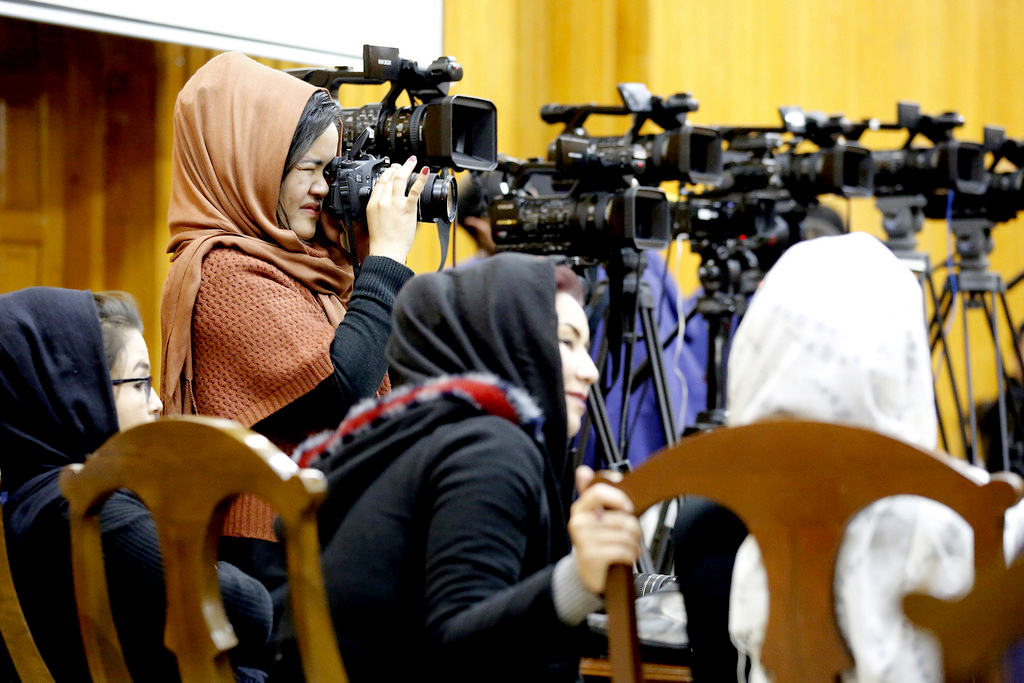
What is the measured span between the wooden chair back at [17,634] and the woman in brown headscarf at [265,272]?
Result: 36 cm

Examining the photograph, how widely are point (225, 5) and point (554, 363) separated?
6.79ft

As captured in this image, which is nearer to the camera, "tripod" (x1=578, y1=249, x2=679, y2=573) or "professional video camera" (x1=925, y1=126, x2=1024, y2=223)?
"tripod" (x1=578, y1=249, x2=679, y2=573)

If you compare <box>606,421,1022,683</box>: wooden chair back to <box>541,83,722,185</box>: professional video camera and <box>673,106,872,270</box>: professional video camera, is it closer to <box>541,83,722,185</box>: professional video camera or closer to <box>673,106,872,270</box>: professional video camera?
<box>541,83,722,185</box>: professional video camera

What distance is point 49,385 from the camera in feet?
4.77

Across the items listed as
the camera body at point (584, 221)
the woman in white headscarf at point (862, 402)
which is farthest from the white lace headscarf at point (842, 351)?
the camera body at point (584, 221)

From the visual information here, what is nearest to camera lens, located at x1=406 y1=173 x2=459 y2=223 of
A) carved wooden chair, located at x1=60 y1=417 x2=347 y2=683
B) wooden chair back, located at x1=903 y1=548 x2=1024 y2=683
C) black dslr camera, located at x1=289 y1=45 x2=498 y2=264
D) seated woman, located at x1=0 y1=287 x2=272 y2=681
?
black dslr camera, located at x1=289 y1=45 x2=498 y2=264

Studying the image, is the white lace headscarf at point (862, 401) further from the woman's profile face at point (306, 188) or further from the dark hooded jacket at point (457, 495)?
the woman's profile face at point (306, 188)

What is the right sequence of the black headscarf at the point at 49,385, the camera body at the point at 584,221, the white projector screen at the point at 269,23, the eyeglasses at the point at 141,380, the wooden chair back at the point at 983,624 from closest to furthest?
1. the wooden chair back at the point at 983,624
2. the black headscarf at the point at 49,385
3. the eyeglasses at the point at 141,380
4. the camera body at the point at 584,221
5. the white projector screen at the point at 269,23

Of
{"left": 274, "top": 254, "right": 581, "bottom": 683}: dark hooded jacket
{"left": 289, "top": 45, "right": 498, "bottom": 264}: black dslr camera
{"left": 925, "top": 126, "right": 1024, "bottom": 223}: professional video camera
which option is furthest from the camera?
{"left": 925, "top": 126, "right": 1024, "bottom": 223}: professional video camera

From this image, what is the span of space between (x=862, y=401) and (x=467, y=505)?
1.10 ft

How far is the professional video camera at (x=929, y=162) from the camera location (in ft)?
11.0

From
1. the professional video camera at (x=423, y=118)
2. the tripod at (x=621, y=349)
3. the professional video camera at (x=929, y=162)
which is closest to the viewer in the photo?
the professional video camera at (x=423, y=118)

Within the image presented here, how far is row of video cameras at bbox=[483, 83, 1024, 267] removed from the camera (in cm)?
242

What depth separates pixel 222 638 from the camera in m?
0.98
